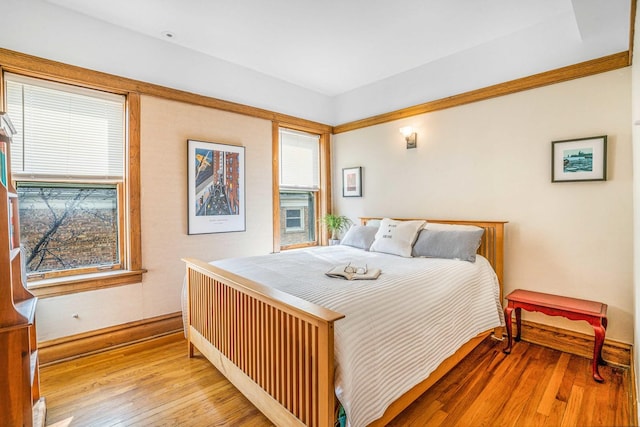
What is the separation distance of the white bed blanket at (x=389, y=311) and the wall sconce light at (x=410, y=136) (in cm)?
153

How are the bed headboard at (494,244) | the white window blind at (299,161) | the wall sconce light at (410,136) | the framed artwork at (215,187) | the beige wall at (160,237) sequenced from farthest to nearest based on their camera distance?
1. the white window blind at (299,161)
2. the wall sconce light at (410,136)
3. the framed artwork at (215,187)
4. the bed headboard at (494,244)
5. the beige wall at (160,237)

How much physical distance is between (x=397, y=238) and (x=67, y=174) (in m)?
2.98

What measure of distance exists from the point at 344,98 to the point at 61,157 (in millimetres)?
3382

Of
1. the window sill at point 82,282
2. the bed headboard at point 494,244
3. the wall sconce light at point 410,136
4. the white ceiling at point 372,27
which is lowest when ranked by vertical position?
the window sill at point 82,282

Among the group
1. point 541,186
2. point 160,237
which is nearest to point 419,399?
point 541,186

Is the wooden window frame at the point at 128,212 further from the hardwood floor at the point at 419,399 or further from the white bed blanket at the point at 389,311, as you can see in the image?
the white bed blanket at the point at 389,311

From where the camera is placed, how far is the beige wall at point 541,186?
2.42 metres

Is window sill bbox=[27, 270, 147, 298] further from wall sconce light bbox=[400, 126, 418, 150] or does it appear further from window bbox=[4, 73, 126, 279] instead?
wall sconce light bbox=[400, 126, 418, 150]

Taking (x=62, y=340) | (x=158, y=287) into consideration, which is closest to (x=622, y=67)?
(x=158, y=287)

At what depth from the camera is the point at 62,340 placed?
2.54 meters

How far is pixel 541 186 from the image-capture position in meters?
2.77

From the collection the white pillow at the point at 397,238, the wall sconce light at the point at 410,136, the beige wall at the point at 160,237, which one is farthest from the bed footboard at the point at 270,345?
the wall sconce light at the point at 410,136

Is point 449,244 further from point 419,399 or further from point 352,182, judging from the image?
point 352,182

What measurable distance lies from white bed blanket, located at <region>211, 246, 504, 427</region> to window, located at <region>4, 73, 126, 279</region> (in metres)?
1.28
